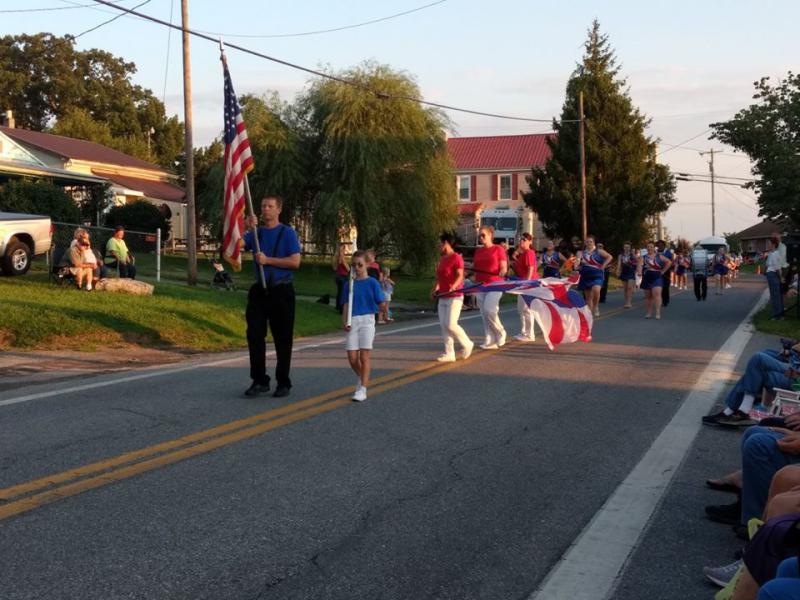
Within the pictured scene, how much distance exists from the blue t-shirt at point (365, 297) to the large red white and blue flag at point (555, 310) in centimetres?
470

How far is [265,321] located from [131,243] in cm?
→ 2237

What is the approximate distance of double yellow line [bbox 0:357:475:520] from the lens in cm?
581

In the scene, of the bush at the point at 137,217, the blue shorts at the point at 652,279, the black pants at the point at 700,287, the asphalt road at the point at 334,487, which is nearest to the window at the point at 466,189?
the bush at the point at 137,217

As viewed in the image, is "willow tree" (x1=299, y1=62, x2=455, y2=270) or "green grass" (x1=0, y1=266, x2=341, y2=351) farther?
"willow tree" (x1=299, y1=62, x2=455, y2=270)

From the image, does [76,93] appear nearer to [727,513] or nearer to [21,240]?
[21,240]

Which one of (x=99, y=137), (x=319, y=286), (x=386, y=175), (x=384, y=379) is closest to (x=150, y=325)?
(x=384, y=379)

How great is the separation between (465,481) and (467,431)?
1673 mm

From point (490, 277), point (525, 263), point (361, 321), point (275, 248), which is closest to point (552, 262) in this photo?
point (525, 263)

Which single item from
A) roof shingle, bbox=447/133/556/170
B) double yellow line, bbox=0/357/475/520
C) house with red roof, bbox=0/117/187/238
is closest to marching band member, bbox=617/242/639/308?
double yellow line, bbox=0/357/475/520

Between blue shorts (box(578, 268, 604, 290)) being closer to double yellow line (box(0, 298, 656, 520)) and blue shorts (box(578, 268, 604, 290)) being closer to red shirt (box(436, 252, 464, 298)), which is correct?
red shirt (box(436, 252, 464, 298))

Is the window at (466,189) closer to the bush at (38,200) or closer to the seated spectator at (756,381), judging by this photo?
the bush at (38,200)

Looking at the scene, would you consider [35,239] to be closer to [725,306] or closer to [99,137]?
[725,306]

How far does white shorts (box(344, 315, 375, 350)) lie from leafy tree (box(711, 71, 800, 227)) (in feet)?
53.6

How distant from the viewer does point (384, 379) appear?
11023mm
